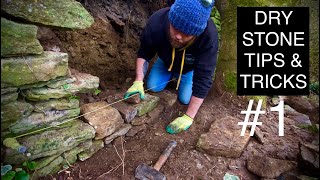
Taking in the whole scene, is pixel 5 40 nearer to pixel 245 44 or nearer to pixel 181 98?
pixel 181 98

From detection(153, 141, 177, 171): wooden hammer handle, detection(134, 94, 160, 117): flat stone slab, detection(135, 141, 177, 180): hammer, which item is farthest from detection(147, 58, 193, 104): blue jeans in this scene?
detection(135, 141, 177, 180): hammer

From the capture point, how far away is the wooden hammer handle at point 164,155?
8.19 ft

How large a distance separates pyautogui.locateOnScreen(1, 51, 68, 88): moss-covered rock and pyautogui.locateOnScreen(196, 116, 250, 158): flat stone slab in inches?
61.8

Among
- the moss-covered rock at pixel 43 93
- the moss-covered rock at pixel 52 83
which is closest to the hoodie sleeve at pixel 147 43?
the moss-covered rock at pixel 52 83

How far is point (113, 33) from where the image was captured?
337cm

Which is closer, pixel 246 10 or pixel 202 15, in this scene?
pixel 202 15

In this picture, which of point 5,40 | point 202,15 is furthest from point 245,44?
point 5,40

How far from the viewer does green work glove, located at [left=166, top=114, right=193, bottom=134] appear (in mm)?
2922

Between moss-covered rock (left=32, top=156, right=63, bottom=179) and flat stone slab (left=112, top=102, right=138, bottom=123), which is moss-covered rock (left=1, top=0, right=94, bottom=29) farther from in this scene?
moss-covered rock (left=32, top=156, right=63, bottom=179)

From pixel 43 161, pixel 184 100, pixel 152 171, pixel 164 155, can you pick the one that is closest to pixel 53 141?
pixel 43 161

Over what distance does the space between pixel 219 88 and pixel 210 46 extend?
985mm

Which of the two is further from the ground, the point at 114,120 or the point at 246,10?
the point at 246,10

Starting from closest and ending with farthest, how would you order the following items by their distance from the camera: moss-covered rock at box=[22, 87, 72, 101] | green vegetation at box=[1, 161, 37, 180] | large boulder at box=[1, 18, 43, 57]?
1. large boulder at box=[1, 18, 43, 57]
2. green vegetation at box=[1, 161, 37, 180]
3. moss-covered rock at box=[22, 87, 72, 101]

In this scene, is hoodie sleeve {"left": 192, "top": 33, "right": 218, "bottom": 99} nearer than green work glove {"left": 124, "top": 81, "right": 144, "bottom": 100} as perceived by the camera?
Yes
